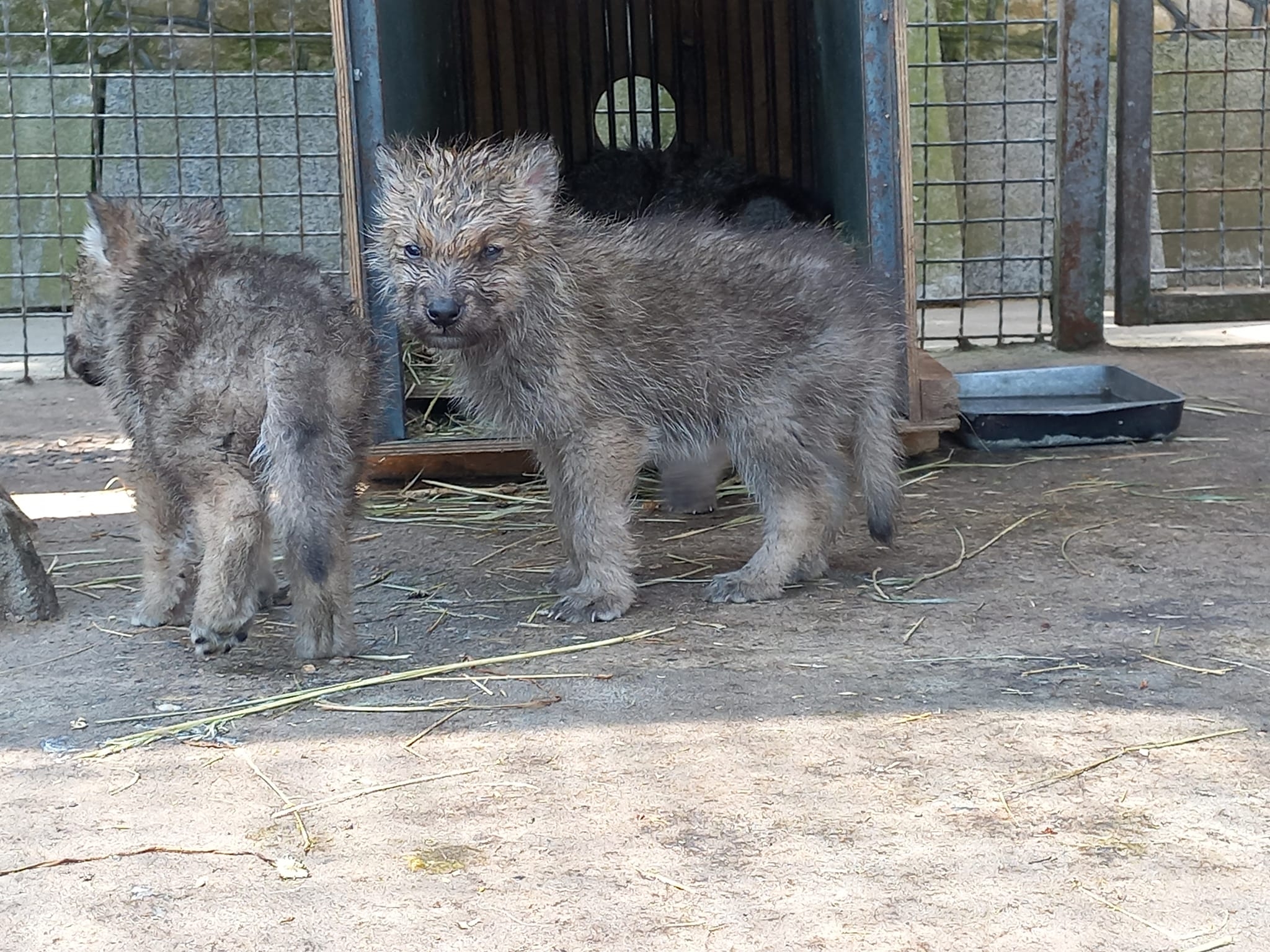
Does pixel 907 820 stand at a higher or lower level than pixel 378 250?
lower

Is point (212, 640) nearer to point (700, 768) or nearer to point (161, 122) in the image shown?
point (700, 768)

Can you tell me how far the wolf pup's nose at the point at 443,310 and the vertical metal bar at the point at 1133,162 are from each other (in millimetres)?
5786

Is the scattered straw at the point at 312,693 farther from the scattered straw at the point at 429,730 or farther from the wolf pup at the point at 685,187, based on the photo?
the wolf pup at the point at 685,187

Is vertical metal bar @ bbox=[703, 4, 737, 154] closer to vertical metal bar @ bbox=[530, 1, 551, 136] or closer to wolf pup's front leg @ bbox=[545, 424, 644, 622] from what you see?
vertical metal bar @ bbox=[530, 1, 551, 136]

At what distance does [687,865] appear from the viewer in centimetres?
277

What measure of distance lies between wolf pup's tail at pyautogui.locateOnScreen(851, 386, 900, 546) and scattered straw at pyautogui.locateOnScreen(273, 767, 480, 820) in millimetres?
1908

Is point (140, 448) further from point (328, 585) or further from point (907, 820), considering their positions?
point (907, 820)

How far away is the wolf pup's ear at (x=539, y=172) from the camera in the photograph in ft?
14.2

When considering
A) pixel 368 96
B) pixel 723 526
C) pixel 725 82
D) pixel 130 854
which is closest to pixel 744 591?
pixel 723 526

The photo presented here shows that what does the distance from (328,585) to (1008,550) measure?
2289mm

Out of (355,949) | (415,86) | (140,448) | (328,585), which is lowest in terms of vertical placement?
(355,949)

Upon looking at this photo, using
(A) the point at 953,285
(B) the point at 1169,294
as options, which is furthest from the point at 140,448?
(A) the point at 953,285

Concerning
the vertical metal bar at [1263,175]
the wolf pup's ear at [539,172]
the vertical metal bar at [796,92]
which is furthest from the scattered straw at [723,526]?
the vertical metal bar at [1263,175]

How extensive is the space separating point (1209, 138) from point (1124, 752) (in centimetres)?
956
